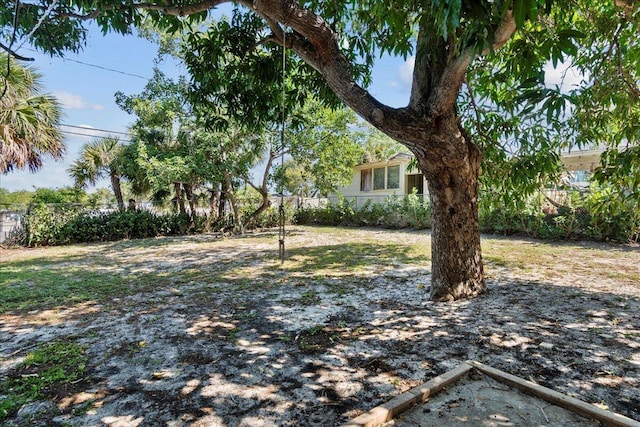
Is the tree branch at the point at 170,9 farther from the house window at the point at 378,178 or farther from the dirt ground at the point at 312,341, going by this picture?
the house window at the point at 378,178

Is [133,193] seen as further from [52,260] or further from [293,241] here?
[293,241]

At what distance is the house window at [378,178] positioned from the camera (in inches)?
714

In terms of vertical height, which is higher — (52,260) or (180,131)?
(180,131)

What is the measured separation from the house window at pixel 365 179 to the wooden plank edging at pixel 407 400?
17189mm

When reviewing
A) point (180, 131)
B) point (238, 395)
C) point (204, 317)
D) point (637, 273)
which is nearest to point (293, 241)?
point (180, 131)

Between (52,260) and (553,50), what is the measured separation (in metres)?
8.87

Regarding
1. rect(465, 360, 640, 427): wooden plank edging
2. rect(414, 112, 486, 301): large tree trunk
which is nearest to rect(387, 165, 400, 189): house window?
rect(414, 112, 486, 301): large tree trunk

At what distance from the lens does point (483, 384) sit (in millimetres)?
2033

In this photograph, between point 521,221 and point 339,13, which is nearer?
point 339,13

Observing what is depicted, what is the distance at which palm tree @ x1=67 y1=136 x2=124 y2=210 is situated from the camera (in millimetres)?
11328

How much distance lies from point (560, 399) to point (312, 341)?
5.41ft

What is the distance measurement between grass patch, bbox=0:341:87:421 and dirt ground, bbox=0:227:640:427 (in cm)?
7

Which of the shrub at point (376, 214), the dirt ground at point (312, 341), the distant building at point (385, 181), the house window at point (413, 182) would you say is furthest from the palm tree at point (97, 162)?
the house window at point (413, 182)

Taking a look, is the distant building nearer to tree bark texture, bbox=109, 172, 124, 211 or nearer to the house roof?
the house roof
